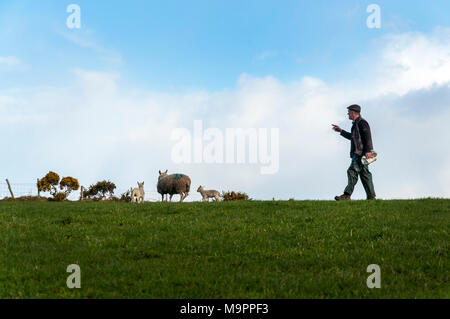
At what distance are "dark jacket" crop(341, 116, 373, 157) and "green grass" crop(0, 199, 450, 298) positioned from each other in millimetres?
3104

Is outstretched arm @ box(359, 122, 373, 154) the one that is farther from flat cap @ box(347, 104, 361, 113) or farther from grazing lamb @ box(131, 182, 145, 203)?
grazing lamb @ box(131, 182, 145, 203)

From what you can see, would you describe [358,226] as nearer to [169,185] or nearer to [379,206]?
[379,206]

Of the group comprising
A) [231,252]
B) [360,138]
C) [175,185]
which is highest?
[360,138]

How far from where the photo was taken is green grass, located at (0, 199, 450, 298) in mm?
8969

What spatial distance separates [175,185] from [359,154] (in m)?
16.1

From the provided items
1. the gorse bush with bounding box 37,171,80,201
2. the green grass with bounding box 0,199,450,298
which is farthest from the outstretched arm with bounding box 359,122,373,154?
the gorse bush with bounding box 37,171,80,201

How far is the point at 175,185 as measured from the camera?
32969 millimetres

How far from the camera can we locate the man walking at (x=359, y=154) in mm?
20062

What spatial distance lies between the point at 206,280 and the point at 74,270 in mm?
3044

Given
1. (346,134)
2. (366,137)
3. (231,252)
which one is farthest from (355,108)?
(231,252)

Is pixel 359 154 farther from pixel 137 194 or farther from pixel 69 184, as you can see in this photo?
pixel 69 184

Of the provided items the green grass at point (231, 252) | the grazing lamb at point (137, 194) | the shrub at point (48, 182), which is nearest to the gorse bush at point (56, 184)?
the shrub at point (48, 182)

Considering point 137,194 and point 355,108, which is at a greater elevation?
point 355,108
